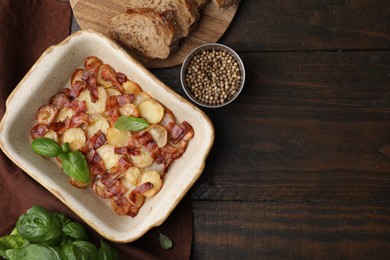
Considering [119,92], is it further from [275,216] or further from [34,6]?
[275,216]

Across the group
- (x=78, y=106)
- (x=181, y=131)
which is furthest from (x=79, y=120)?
(x=181, y=131)

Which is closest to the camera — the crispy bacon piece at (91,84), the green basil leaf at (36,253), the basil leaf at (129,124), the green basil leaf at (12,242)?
the green basil leaf at (36,253)

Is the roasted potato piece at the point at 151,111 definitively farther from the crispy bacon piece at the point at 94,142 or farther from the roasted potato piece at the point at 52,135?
the roasted potato piece at the point at 52,135

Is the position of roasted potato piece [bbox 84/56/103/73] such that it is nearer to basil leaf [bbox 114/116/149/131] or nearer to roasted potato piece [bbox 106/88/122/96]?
roasted potato piece [bbox 106/88/122/96]

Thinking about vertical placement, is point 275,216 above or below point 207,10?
below

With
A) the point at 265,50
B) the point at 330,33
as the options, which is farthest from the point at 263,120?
the point at 330,33

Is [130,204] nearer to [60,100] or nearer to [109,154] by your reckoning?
[109,154]

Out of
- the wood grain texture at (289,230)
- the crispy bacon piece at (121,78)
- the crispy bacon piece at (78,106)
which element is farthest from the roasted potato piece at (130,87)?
the wood grain texture at (289,230)
